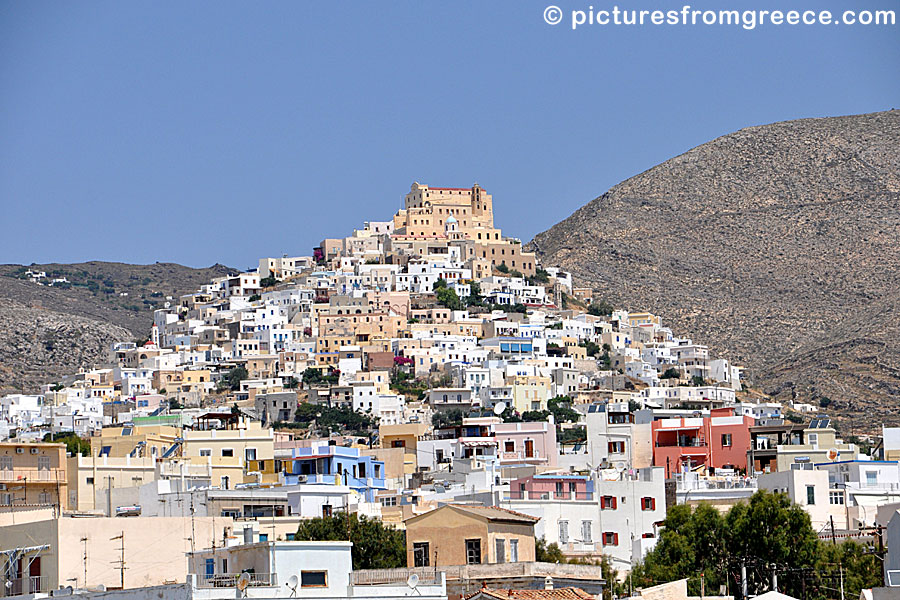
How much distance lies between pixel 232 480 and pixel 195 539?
17564 millimetres

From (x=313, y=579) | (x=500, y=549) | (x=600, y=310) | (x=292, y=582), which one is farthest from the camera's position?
(x=600, y=310)

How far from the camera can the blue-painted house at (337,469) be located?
45.5 m

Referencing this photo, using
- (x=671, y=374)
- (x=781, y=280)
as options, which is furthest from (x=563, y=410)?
(x=781, y=280)

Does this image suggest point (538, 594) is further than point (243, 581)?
Yes

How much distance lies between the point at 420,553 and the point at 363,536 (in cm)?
380

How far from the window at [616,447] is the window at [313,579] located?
32.8 m

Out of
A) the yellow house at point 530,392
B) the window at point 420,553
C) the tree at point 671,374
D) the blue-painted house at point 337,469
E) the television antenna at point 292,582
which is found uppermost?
the tree at point 671,374

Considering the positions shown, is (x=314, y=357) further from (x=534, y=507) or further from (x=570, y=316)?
(x=534, y=507)

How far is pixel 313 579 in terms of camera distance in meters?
23.2

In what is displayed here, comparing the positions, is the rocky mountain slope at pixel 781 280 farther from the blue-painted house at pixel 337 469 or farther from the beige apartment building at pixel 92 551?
the beige apartment building at pixel 92 551

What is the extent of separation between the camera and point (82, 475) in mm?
42250

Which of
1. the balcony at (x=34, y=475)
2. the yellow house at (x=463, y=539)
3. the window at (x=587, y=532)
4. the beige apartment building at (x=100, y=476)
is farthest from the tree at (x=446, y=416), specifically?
the yellow house at (x=463, y=539)

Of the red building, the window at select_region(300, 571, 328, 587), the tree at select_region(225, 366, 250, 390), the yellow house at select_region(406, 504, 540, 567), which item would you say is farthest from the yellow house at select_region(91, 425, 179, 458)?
the tree at select_region(225, 366, 250, 390)

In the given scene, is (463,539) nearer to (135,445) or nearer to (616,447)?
(135,445)
